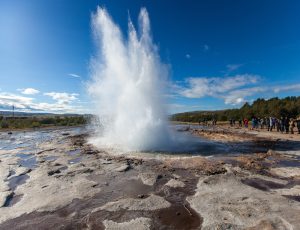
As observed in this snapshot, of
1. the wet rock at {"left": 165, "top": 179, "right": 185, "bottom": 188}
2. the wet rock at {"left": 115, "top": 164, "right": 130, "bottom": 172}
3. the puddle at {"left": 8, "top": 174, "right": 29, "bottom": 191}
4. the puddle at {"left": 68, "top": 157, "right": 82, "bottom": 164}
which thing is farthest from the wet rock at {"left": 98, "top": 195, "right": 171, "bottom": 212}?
the puddle at {"left": 68, "top": 157, "right": 82, "bottom": 164}

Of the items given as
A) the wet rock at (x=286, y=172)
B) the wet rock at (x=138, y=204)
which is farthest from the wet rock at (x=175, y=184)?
the wet rock at (x=286, y=172)

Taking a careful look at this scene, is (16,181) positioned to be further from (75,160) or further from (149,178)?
(149,178)

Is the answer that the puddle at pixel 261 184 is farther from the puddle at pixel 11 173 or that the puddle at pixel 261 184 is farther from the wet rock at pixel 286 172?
the puddle at pixel 11 173

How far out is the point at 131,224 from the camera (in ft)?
19.0

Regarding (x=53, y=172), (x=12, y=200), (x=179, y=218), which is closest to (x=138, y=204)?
(x=179, y=218)

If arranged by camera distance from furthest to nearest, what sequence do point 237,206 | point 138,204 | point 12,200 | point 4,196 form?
1. point 4,196
2. point 12,200
3. point 138,204
4. point 237,206

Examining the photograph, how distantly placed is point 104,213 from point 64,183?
3.43 m

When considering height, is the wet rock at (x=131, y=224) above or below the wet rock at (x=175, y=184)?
below

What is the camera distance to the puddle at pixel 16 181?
9141mm

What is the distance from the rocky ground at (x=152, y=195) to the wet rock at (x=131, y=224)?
25 mm

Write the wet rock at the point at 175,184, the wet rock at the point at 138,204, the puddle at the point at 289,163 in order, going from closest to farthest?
the wet rock at the point at 138,204 → the wet rock at the point at 175,184 → the puddle at the point at 289,163

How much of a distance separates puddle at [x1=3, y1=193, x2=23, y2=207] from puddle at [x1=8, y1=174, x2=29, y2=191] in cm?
91

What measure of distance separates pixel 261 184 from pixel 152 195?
425cm

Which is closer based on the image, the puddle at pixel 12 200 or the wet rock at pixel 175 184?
the puddle at pixel 12 200
